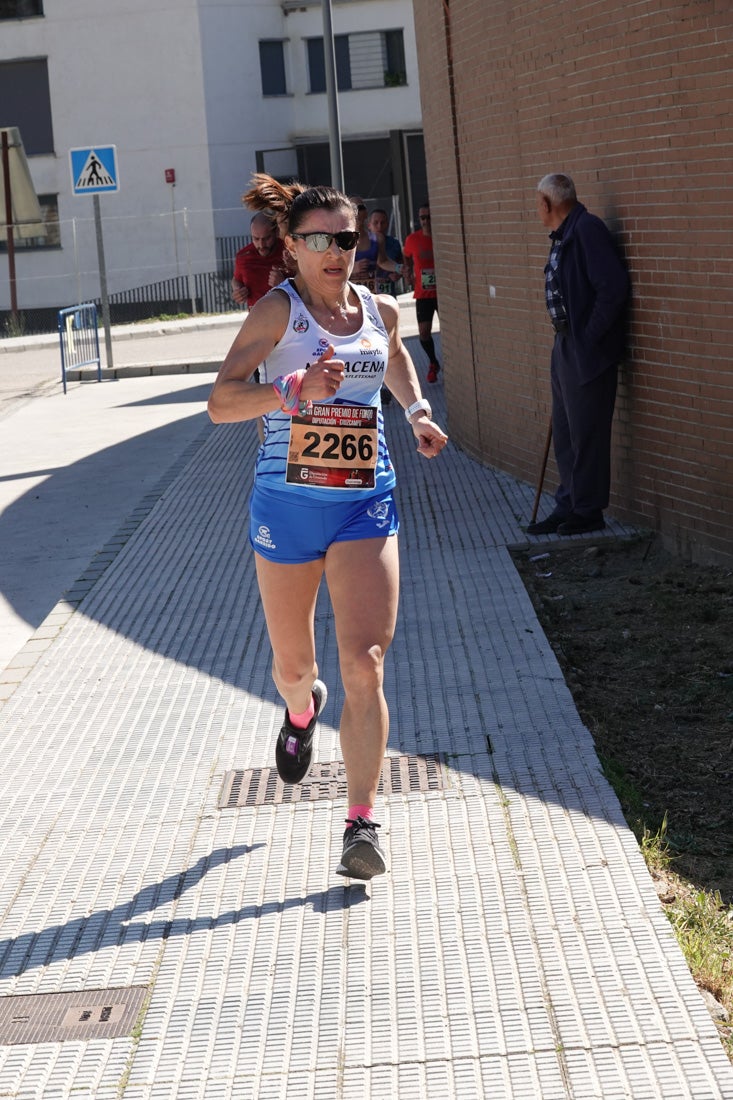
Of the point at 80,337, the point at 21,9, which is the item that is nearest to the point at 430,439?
the point at 80,337

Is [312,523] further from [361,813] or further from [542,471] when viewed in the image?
[542,471]

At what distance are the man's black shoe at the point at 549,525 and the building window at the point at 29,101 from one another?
3498 cm

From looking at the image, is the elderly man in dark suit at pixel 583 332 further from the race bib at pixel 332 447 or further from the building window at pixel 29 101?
the building window at pixel 29 101

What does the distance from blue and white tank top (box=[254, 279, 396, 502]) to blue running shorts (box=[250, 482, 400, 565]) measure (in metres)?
0.03

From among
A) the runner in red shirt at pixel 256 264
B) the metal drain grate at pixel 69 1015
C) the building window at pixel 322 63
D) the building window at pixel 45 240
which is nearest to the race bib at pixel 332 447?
the metal drain grate at pixel 69 1015

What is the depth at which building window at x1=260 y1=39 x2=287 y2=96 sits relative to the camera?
140 ft

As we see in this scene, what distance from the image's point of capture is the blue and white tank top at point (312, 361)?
4.55 metres

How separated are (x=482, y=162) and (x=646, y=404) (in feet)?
10.1

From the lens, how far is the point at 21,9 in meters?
40.8

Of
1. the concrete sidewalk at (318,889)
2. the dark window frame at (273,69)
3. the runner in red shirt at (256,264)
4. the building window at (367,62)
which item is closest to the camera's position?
the concrete sidewalk at (318,889)

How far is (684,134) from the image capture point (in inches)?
303

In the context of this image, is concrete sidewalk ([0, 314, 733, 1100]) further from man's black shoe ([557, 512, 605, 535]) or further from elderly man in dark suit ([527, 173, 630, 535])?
elderly man in dark suit ([527, 173, 630, 535])

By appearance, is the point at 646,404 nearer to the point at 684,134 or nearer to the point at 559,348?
the point at 559,348

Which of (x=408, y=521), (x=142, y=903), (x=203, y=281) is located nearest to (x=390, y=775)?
(x=142, y=903)
